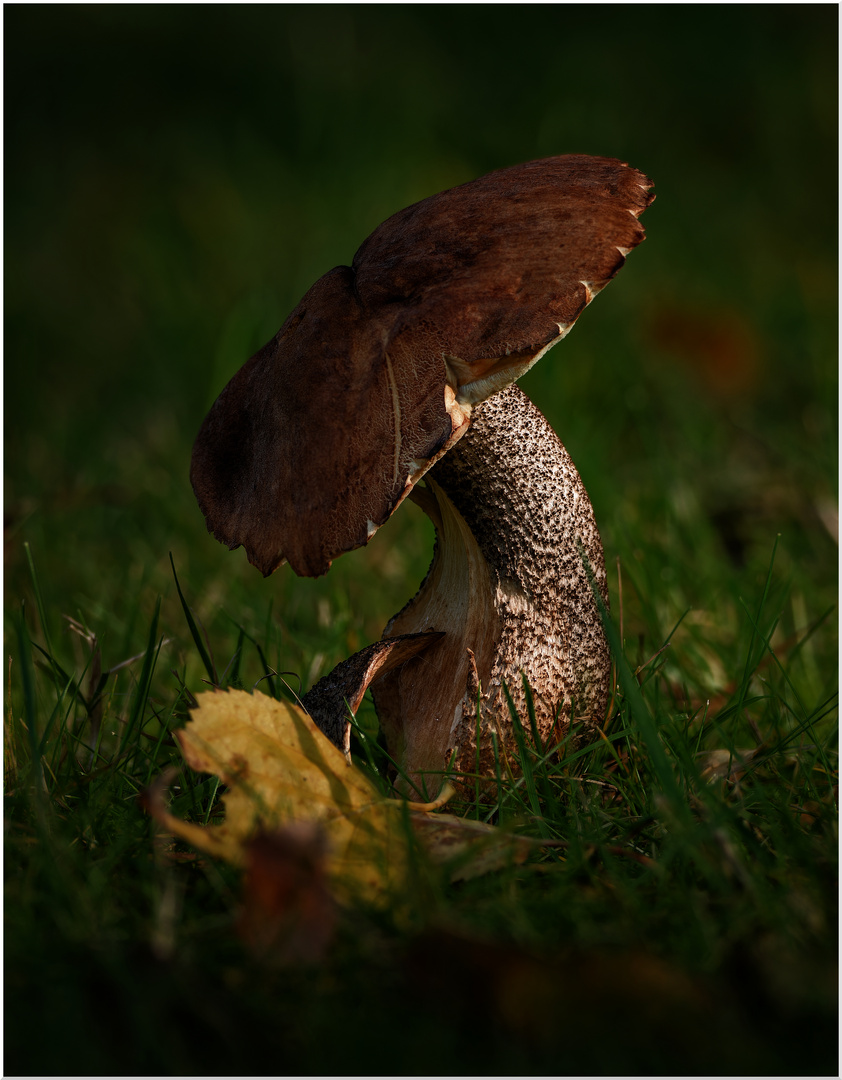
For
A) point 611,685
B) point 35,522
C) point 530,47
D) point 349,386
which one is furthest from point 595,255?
point 530,47

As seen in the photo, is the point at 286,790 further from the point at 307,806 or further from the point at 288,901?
the point at 288,901

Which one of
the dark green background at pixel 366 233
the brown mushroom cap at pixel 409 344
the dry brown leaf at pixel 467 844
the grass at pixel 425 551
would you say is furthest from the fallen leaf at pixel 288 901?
the dark green background at pixel 366 233

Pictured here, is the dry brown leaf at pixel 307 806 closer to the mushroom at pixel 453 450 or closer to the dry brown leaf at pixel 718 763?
the mushroom at pixel 453 450

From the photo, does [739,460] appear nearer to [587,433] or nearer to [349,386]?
[587,433]

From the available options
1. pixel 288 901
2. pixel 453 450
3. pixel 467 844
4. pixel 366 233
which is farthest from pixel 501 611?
pixel 366 233

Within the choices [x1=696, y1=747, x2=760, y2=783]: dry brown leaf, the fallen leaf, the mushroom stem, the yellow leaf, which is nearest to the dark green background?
[x1=696, y1=747, x2=760, y2=783]: dry brown leaf

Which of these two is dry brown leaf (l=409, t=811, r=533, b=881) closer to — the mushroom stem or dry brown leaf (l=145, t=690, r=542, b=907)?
dry brown leaf (l=145, t=690, r=542, b=907)
